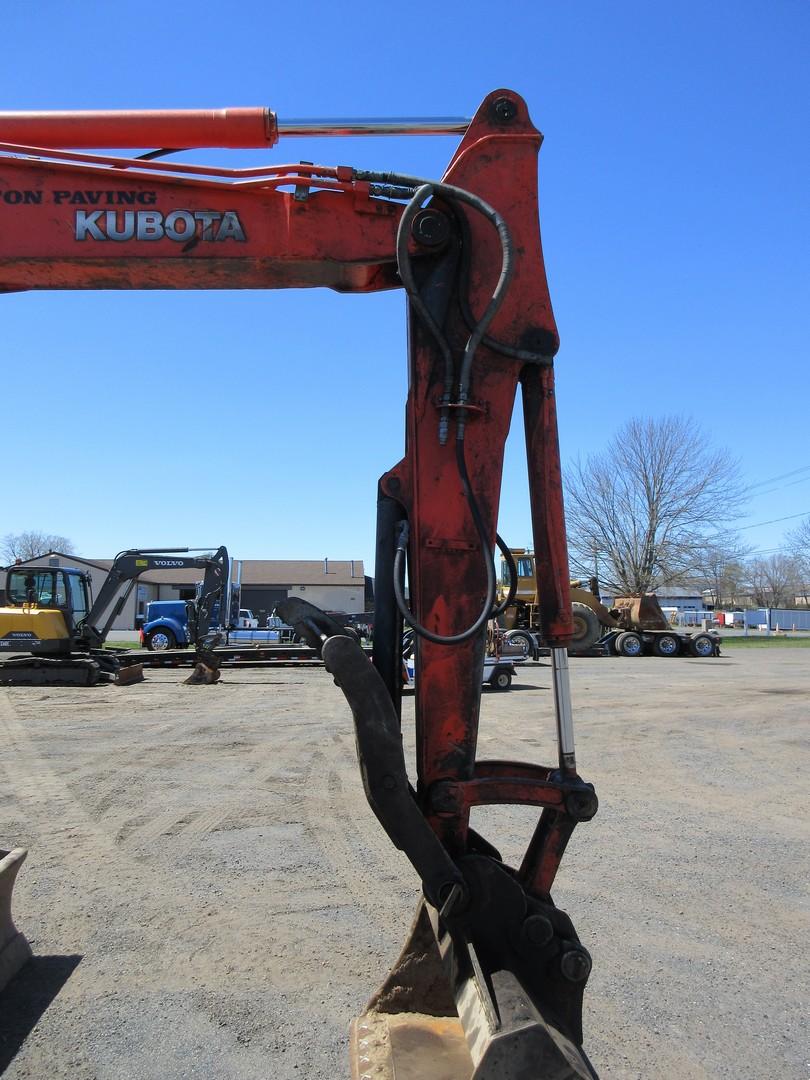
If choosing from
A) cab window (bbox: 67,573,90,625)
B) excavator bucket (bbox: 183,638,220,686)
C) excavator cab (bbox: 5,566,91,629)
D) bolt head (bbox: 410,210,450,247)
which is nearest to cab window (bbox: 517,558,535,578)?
excavator bucket (bbox: 183,638,220,686)

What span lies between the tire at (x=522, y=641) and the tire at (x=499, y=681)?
247 inches

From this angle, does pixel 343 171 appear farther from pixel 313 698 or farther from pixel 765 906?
pixel 313 698

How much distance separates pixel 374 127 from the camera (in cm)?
337

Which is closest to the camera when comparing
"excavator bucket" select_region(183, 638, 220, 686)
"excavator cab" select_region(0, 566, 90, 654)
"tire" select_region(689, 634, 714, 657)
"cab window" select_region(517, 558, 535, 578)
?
"excavator bucket" select_region(183, 638, 220, 686)

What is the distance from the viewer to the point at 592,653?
105 feet

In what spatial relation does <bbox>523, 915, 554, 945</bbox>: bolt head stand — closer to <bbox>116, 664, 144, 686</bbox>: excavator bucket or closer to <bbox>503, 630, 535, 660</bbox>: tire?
<bbox>116, 664, 144, 686</bbox>: excavator bucket

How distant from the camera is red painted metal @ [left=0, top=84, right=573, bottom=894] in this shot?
10.6ft

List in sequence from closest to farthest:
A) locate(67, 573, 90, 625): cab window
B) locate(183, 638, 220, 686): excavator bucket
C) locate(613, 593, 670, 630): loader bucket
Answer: locate(183, 638, 220, 686): excavator bucket < locate(67, 573, 90, 625): cab window < locate(613, 593, 670, 630): loader bucket

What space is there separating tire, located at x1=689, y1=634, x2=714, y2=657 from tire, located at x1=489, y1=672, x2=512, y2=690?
1550cm

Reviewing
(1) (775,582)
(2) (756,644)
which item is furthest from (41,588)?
(1) (775,582)

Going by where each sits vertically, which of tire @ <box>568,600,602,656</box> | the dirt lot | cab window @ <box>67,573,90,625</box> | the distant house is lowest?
the dirt lot

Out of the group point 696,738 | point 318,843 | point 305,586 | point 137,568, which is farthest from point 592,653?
point 305,586

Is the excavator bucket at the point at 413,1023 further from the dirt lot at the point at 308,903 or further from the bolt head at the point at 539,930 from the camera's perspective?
the bolt head at the point at 539,930

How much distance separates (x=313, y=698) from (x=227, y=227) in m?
12.9
